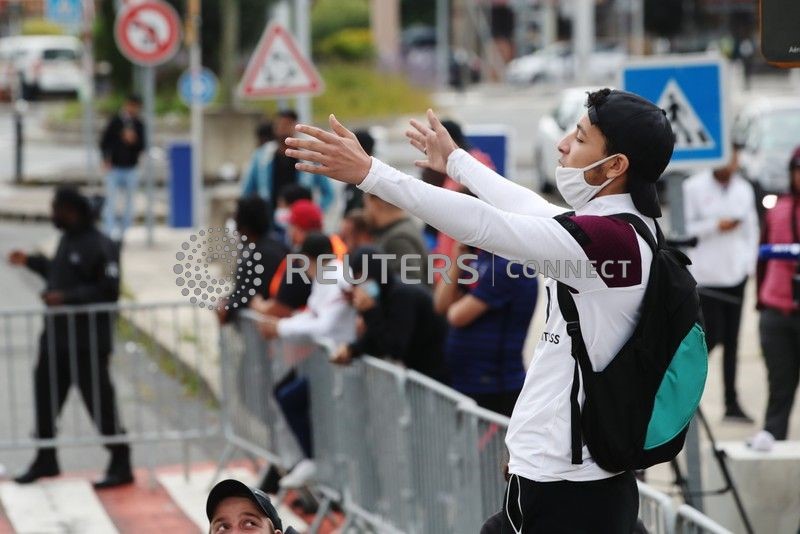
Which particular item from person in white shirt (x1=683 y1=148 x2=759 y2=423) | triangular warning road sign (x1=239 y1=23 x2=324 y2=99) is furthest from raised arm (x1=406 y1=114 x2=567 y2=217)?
triangular warning road sign (x1=239 y1=23 x2=324 y2=99)

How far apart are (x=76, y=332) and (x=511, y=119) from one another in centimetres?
3351

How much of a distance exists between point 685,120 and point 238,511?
150 inches

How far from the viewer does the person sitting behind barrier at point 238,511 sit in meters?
4.18

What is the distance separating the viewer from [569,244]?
3598 millimetres

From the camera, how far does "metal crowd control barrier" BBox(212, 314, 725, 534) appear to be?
6117mm

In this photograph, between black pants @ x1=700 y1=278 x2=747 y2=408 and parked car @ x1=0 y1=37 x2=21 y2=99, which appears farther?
parked car @ x1=0 y1=37 x2=21 y2=99

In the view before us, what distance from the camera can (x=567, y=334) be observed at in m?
3.81

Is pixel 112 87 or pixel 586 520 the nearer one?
pixel 586 520

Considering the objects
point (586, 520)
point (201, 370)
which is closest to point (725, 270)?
point (201, 370)

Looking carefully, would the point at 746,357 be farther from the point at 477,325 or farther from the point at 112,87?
the point at 112,87

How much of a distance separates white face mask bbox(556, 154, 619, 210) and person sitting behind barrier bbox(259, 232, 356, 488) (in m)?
4.21

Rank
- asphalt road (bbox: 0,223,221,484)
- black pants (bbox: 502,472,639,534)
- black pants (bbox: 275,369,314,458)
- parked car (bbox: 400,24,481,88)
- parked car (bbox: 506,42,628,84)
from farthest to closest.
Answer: parked car (bbox: 506,42,628,84) < parked car (bbox: 400,24,481,88) < asphalt road (bbox: 0,223,221,484) < black pants (bbox: 275,369,314,458) < black pants (bbox: 502,472,639,534)

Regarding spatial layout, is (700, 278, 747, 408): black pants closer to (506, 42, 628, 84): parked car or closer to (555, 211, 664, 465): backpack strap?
(555, 211, 664, 465): backpack strap

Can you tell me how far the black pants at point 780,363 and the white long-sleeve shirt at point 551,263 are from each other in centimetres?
507
